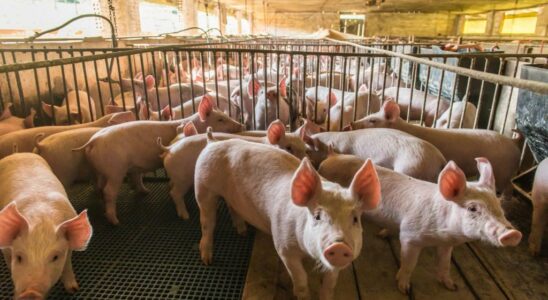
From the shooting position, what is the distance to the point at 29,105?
5336 millimetres

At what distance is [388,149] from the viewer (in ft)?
9.91

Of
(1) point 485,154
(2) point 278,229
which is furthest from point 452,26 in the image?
(2) point 278,229

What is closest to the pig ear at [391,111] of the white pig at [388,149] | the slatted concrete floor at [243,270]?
the white pig at [388,149]

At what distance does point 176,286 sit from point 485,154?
2704mm

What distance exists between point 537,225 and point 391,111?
149 cm

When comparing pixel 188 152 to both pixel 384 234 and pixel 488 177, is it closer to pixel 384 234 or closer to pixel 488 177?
pixel 384 234

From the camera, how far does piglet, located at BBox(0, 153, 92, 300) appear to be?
72.1 inches

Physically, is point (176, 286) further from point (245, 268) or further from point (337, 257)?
point (337, 257)

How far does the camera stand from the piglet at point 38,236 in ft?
6.01

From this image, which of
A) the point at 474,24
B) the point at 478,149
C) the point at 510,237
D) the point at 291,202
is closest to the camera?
the point at 510,237

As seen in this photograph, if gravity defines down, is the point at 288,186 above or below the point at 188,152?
above

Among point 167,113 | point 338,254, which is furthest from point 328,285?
point 167,113

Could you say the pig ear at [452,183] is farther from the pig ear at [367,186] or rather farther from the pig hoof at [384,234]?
the pig hoof at [384,234]

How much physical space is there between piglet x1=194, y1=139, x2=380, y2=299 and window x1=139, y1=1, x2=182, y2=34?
10.5 metres
